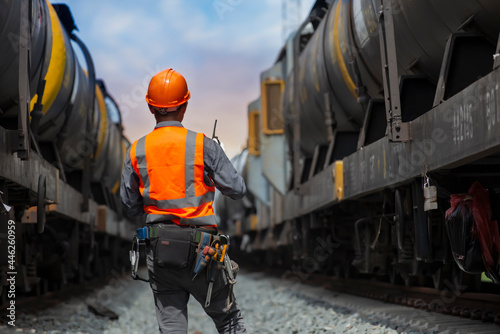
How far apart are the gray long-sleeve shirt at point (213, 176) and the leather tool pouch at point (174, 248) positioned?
25 centimetres

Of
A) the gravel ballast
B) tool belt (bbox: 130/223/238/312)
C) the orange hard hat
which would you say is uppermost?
the orange hard hat

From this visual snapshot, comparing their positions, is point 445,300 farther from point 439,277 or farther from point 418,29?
point 418,29

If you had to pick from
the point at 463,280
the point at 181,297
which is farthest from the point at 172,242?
the point at 463,280

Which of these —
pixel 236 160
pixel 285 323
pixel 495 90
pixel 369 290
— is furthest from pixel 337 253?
pixel 236 160

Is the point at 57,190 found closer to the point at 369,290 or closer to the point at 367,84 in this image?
the point at 367,84

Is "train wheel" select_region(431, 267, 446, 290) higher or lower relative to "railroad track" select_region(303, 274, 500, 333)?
higher

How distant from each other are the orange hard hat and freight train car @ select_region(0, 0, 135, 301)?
2016mm

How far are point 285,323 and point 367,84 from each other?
2551 mm

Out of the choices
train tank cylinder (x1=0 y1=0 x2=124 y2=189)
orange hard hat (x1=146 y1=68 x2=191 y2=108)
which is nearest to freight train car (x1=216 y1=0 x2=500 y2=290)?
orange hard hat (x1=146 y1=68 x2=191 y2=108)

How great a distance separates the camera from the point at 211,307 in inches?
134

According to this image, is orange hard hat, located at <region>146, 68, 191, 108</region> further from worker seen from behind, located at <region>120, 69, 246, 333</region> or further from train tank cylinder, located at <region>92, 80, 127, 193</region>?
train tank cylinder, located at <region>92, 80, 127, 193</region>

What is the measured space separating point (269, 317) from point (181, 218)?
216 inches

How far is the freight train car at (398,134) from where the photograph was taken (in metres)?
4.58

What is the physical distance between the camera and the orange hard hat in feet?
11.4
